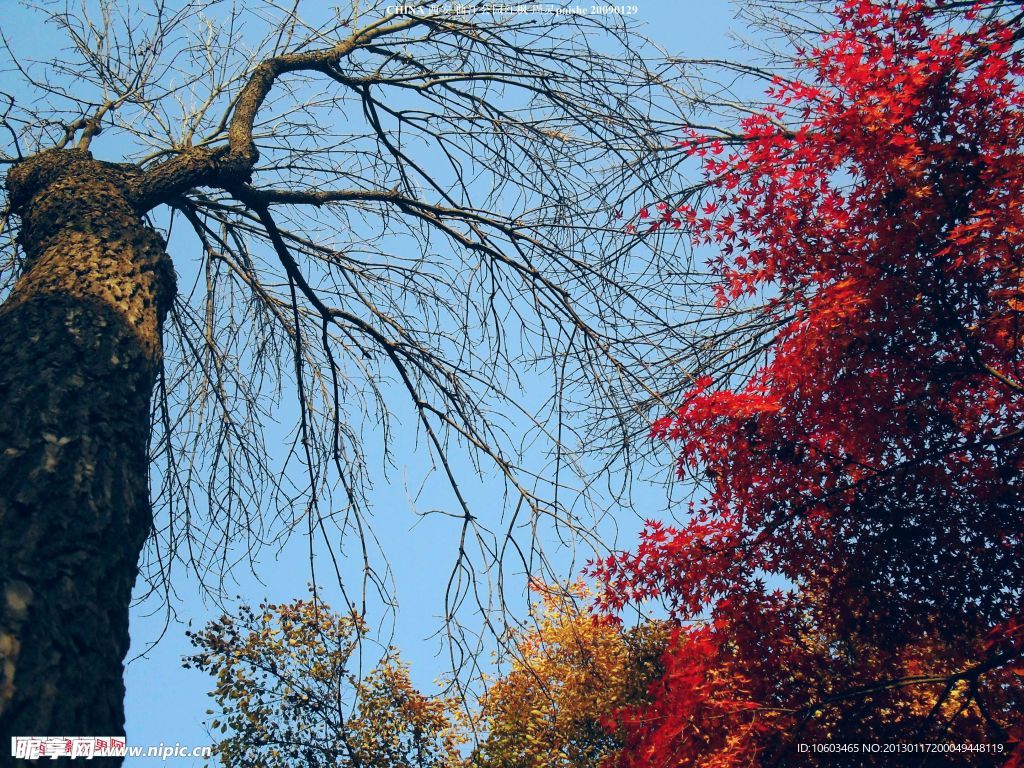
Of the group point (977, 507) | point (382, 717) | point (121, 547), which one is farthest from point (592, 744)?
point (121, 547)

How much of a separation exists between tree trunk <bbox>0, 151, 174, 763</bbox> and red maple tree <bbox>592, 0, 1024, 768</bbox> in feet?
7.22

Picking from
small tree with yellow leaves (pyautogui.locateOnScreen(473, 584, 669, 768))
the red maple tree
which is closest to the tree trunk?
the red maple tree

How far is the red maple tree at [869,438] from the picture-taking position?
3.37m

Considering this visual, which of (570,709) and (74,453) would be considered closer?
(74,453)

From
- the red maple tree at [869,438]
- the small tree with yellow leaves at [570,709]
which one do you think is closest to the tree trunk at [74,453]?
the red maple tree at [869,438]

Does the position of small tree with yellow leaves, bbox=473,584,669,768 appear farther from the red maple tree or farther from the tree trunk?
the tree trunk

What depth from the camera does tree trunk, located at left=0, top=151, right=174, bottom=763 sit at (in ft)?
5.40

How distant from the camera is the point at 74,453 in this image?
2.03m

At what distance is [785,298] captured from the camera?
4227 millimetres

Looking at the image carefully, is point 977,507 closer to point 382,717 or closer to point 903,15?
point 903,15

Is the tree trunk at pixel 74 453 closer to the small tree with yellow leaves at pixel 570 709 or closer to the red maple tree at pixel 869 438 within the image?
the red maple tree at pixel 869 438

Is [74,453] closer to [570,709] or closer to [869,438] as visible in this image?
[869,438]

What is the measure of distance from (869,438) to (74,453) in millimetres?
3267

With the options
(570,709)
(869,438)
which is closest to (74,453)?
(869,438)
